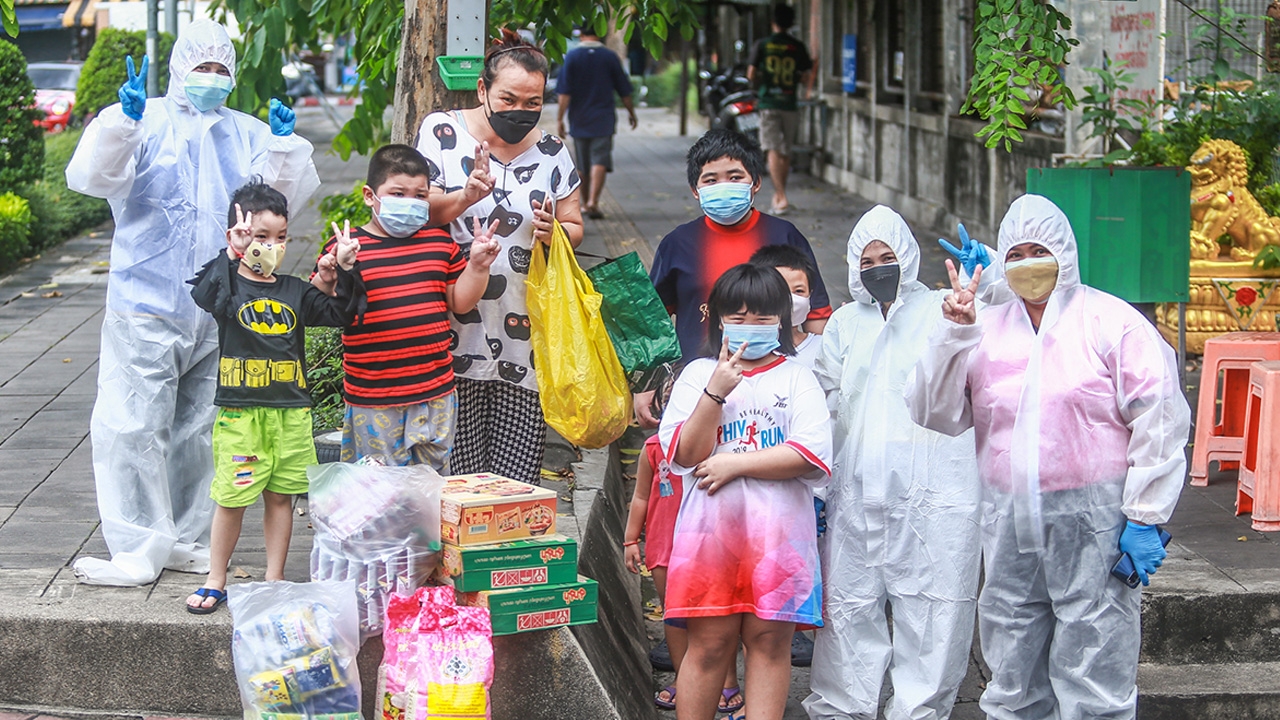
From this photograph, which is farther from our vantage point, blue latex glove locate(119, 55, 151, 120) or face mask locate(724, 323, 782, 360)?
blue latex glove locate(119, 55, 151, 120)

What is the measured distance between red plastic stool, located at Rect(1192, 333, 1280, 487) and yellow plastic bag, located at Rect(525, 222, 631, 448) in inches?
120

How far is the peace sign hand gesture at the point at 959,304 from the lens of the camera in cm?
370

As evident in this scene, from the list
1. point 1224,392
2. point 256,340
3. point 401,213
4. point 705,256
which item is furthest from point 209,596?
point 1224,392

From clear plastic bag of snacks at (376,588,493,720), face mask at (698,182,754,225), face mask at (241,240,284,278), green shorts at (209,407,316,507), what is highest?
face mask at (698,182,754,225)

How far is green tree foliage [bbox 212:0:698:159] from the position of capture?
22.4ft

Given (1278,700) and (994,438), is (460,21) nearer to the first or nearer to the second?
(994,438)

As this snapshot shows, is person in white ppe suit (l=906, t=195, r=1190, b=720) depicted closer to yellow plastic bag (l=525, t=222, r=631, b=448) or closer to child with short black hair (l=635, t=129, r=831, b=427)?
child with short black hair (l=635, t=129, r=831, b=427)

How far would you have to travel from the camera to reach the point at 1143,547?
3.68 meters

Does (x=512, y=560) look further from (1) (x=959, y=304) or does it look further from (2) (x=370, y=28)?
(2) (x=370, y=28)

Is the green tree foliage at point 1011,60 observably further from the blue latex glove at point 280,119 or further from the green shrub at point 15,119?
the green shrub at point 15,119

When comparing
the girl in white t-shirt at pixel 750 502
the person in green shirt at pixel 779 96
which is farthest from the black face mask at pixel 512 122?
the person in green shirt at pixel 779 96

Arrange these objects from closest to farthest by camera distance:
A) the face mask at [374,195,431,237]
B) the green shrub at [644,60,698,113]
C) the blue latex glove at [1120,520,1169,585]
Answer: the blue latex glove at [1120,520,1169,585] < the face mask at [374,195,431,237] < the green shrub at [644,60,698,113]

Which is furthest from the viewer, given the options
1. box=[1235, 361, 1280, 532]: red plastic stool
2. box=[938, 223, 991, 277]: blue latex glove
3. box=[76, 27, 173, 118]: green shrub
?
box=[76, 27, 173, 118]: green shrub

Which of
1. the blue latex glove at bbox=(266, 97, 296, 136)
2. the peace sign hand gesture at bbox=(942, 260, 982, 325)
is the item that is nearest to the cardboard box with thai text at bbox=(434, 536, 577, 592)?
the peace sign hand gesture at bbox=(942, 260, 982, 325)
